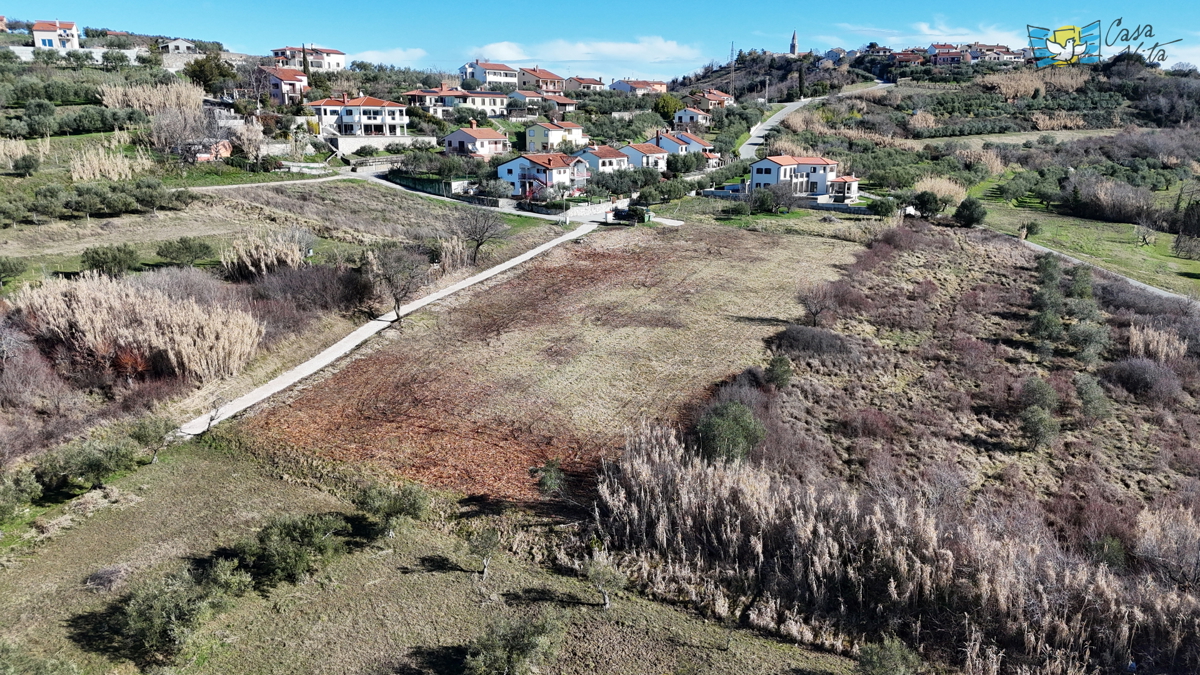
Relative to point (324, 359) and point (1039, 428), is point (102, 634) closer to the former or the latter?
point (324, 359)

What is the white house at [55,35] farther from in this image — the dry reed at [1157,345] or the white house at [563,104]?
the dry reed at [1157,345]

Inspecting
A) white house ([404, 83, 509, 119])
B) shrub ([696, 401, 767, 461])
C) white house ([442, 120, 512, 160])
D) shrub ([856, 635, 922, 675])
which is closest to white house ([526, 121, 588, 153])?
white house ([442, 120, 512, 160])

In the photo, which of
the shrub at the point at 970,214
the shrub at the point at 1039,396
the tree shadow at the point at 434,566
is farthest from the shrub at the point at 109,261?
the shrub at the point at 970,214

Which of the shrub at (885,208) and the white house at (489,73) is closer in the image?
the shrub at (885,208)

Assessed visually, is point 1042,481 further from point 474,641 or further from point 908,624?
point 474,641

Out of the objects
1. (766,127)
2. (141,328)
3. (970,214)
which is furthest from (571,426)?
→ (766,127)

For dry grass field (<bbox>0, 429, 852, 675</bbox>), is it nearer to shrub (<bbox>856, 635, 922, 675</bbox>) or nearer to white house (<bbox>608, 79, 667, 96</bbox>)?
shrub (<bbox>856, 635, 922, 675</bbox>)
